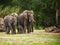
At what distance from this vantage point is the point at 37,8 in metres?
27.9

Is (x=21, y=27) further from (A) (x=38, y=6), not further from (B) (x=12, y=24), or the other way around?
(A) (x=38, y=6)

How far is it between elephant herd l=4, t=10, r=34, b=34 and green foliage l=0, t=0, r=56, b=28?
7.00 m

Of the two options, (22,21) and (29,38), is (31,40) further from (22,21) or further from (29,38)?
(22,21)

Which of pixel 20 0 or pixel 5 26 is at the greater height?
pixel 20 0

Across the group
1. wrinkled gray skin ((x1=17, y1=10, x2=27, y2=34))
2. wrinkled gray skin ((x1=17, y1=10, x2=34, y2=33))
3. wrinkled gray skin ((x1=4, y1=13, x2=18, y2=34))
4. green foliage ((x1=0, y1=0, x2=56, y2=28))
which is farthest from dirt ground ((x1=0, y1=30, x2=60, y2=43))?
green foliage ((x1=0, y1=0, x2=56, y2=28))

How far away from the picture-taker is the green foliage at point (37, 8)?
26.6 m

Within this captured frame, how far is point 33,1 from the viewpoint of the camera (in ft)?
92.3

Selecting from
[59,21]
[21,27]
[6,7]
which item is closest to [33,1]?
[6,7]

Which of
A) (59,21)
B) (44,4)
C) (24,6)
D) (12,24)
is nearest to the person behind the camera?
(12,24)

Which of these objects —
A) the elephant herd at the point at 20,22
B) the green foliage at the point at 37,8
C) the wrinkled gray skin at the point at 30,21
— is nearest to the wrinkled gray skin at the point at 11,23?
the elephant herd at the point at 20,22

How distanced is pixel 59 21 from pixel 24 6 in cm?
564

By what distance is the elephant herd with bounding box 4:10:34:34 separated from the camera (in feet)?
57.9

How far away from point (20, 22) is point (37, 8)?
30.7 ft

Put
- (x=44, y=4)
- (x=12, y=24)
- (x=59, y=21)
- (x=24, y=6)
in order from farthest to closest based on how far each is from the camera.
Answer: (x=24, y=6)
(x=44, y=4)
(x=59, y=21)
(x=12, y=24)
